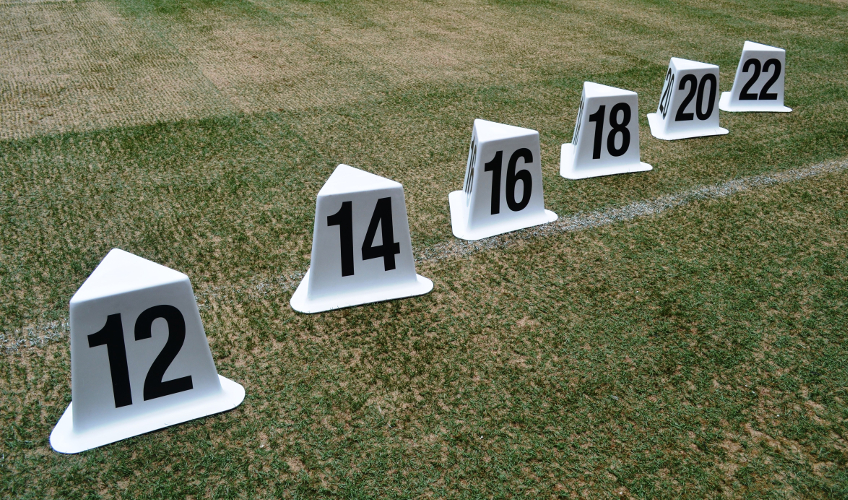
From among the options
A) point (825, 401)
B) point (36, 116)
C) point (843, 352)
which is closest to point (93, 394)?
point (825, 401)

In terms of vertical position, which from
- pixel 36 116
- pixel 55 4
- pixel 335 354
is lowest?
pixel 335 354

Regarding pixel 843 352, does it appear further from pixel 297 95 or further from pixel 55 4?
pixel 55 4

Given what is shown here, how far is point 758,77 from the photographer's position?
19.4ft

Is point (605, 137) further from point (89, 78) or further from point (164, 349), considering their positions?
point (89, 78)

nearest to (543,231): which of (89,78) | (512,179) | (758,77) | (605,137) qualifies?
(512,179)

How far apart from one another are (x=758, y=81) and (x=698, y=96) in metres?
1.05

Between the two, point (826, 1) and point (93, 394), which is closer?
point (93, 394)

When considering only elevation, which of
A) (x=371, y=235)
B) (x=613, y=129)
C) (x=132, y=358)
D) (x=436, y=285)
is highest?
(x=613, y=129)

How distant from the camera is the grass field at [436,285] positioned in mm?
2402

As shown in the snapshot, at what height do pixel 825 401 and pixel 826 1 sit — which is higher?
pixel 826 1

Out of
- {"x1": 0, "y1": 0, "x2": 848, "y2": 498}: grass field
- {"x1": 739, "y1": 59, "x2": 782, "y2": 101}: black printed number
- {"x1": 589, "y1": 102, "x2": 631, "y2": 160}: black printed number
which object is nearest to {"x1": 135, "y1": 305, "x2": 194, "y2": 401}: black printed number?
{"x1": 0, "y1": 0, "x2": 848, "y2": 498}: grass field

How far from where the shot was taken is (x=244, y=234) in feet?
12.4

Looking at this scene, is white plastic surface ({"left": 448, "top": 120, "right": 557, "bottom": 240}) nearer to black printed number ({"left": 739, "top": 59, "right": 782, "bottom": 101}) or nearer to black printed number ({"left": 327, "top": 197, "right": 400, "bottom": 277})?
black printed number ({"left": 327, "top": 197, "right": 400, "bottom": 277})

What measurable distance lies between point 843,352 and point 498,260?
5.61ft
